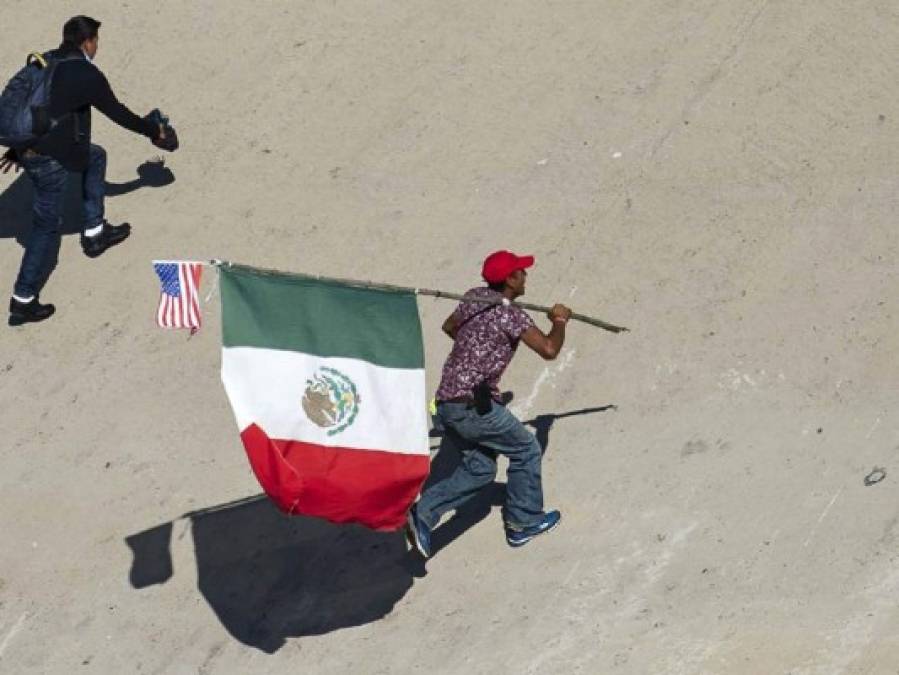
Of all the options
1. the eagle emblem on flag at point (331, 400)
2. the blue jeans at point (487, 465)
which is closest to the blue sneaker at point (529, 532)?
the blue jeans at point (487, 465)

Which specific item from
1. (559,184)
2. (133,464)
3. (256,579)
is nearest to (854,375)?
(559,184)

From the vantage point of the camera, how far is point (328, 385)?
8.01 m

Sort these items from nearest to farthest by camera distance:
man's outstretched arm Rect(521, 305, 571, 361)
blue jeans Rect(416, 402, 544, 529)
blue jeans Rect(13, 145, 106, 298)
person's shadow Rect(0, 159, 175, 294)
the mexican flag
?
1. the mexican flag
2. man's outstretched arm Rect(521, 305, 571, 361)
3. blue jeans Rect(416, 402, 544, 529)
4. blue jeans Rect(13, 145, 106, 298)
5. person's shadow Rect(0, 159, 175, 294)

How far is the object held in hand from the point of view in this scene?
1079 centimetres

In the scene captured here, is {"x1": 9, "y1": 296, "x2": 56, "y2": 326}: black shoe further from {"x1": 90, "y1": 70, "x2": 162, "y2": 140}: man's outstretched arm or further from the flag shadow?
the flag shadow

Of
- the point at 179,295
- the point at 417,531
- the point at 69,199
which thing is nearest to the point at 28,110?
the point at 69,199

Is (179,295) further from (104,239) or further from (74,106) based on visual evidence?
(104,239)

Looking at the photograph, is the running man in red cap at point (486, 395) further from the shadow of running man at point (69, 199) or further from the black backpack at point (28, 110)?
the shadow of running man at point (69, 199)

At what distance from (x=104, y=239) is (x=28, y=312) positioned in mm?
756

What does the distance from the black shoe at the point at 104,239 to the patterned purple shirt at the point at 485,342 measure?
12.0 ft

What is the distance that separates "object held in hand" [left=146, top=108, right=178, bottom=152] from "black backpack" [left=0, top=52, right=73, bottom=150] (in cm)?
76

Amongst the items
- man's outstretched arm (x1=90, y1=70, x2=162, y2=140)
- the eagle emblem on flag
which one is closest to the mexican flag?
the eagle emblem on flag

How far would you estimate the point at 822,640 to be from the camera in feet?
26.5

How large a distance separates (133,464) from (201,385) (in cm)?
69
